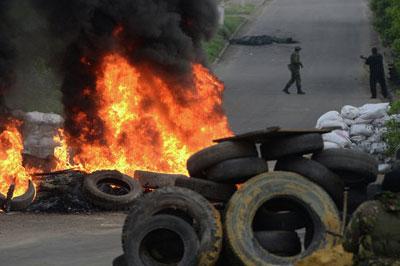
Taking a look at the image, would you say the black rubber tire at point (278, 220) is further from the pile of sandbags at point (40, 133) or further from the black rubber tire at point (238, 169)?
the pile of sandbags at point (40, 133)

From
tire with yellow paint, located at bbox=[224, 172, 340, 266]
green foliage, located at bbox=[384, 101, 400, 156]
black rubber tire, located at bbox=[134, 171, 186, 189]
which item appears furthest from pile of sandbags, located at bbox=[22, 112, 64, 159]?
tire with yellow paint, located at bbox=[224, 172, 340, 266]

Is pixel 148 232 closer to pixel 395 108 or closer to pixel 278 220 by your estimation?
pixel 278 220

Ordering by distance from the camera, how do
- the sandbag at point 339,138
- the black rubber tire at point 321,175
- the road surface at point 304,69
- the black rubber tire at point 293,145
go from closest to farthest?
the black rubber tire at point 321,175 → the black rubber tire at point 293,145 → the sandbag at point 339,138 → the road surface at point 304,69

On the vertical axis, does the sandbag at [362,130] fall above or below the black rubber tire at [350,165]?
above

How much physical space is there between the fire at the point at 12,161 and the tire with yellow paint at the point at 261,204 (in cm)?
661

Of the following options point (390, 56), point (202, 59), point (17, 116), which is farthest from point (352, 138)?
point (390, 56)

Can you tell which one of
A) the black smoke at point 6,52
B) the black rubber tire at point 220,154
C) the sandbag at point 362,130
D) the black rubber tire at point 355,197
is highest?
the black smoke at point 6,52

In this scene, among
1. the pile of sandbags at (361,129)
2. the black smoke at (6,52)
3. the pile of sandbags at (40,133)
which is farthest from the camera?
the pile of sandbags at (361,129)

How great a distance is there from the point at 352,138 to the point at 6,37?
7.35m

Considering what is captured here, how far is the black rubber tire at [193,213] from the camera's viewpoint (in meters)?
9.02

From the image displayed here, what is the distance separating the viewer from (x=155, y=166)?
16469 mm

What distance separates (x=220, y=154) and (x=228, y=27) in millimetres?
31210

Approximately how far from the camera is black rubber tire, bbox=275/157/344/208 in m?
9.80

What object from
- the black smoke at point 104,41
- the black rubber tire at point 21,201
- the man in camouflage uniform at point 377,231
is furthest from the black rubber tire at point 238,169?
the black smoke at point 104,41
